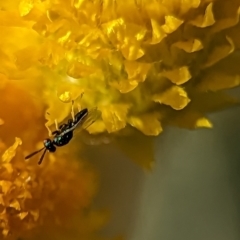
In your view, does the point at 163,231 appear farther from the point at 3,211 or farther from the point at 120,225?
the point at 3,211

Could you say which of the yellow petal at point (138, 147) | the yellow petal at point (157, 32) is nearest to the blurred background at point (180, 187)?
the yellow petal at point (138, 147)

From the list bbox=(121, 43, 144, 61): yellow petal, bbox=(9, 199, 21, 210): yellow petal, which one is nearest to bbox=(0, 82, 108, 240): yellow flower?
bbox=(9, 199, 21, 210): yellow petal

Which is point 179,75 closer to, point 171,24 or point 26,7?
point 171,24

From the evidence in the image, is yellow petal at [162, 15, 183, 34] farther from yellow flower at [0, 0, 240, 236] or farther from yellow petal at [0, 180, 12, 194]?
yellow petal at [0, 180, 12, 194]

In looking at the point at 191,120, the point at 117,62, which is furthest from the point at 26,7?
the point at 191,120

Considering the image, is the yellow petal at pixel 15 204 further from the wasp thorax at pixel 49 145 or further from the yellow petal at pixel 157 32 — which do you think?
the yellow petal at pixel 157 32

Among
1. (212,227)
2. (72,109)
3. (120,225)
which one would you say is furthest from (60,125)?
(212,227)

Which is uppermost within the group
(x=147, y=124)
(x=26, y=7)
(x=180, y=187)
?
(x=26, y=7)
